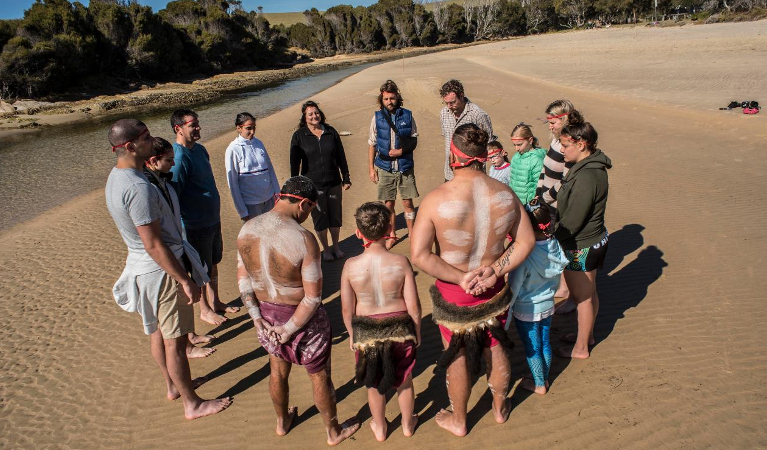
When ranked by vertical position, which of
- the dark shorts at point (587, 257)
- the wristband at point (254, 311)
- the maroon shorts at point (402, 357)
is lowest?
the maroon shorts at point (402, 357)

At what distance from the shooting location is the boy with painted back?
287 centimetres

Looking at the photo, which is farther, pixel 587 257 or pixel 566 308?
pixel 566 308

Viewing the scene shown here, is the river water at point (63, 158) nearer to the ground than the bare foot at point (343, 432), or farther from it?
farther from it

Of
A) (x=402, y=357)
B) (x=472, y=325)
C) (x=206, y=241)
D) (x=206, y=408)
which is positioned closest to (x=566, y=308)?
(x=472, y=325)

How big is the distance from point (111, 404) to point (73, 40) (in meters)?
48.8

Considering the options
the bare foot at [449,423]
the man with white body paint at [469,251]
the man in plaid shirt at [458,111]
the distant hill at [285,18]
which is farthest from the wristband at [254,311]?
the distant hill at [285,18]

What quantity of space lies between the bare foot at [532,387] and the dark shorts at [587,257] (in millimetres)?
1030

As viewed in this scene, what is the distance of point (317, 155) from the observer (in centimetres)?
584

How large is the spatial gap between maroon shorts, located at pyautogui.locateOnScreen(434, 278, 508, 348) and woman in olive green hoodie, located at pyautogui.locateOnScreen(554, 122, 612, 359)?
3.40ft

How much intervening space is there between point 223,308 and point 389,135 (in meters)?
3.08

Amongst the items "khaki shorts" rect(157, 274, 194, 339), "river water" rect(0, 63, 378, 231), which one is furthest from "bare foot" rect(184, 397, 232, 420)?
"river water" rect(0, 63, 378, 231)

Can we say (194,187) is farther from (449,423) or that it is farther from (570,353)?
(570,353)

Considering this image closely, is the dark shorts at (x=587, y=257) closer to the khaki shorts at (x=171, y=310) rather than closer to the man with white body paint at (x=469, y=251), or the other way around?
the man with white body paint at (x=469, y=251)

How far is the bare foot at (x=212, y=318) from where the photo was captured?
17.2ft
